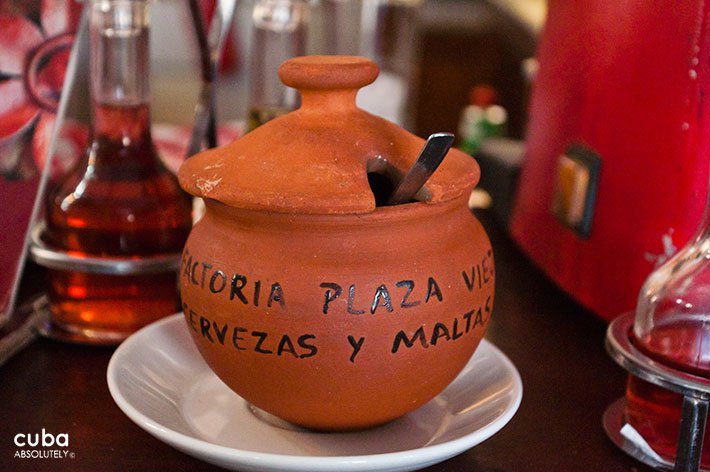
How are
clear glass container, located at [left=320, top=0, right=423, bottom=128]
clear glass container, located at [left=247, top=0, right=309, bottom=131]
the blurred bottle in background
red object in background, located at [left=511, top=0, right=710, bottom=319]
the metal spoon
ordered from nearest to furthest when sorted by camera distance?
1. the metal spoon
2. red object in background, located at [left=511, top=0, right=710, bottom=319]
3. clear glass container, located at [left=247, top=0, right=309, bottom=131]
4. clear glass container, located at [left=320, top=0, right=423, bottom=128]
5. the blurred bottle in background

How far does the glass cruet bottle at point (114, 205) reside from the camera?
70 centimetres

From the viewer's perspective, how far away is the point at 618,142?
74 cm

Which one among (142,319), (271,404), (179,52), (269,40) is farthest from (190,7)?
(179,52)

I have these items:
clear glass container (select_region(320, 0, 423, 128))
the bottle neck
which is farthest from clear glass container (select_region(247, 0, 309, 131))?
clear glass container (select_region(320, 0, 423, 128))

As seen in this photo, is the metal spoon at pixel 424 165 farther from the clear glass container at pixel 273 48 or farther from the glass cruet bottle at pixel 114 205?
the clear glass container at pixel 273 48

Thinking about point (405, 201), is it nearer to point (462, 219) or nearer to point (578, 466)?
point (462, 219)

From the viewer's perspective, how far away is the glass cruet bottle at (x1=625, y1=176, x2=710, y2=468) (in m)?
0.54

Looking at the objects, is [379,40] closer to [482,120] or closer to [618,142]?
[482,120]

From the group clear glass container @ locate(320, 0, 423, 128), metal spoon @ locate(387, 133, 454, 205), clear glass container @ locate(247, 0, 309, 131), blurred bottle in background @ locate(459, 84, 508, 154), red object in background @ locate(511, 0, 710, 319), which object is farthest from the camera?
blurred bottle in background @ locate(459, 84, 508, 154)

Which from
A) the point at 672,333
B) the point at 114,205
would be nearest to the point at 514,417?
the point at 672,333

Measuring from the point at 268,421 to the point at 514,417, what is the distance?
0.18 meters

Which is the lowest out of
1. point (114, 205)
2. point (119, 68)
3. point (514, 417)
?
point (514, 417)

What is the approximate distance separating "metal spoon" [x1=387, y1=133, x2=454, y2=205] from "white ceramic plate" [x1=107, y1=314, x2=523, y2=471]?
0.49 ft

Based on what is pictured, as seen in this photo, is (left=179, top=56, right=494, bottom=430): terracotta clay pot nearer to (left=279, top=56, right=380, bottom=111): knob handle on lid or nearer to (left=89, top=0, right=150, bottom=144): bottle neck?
(left=279, top=56, right=380, bottom=111): knob handle on lid
